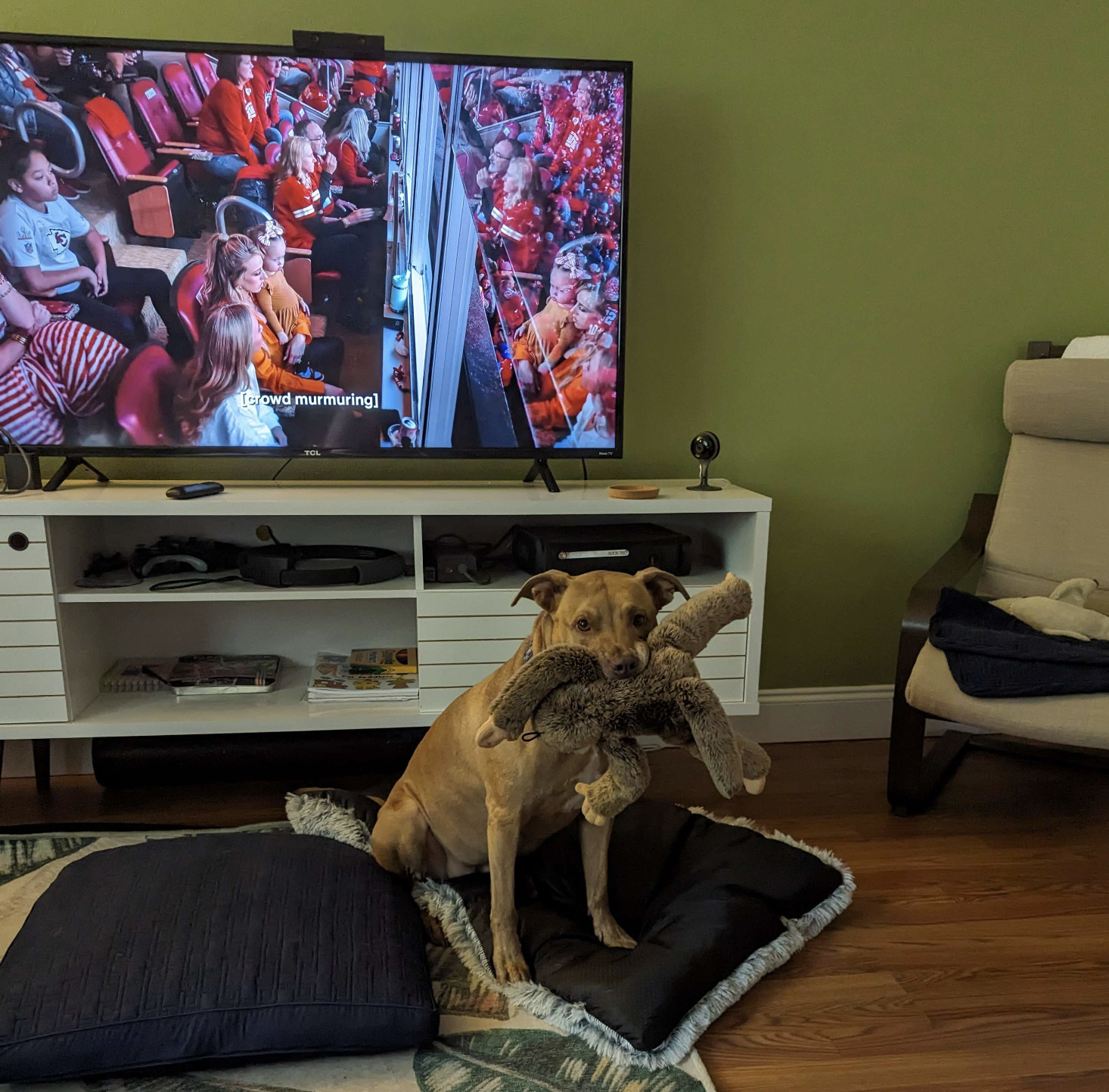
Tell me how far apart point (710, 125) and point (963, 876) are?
1978 mm

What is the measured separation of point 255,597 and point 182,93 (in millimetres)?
1171

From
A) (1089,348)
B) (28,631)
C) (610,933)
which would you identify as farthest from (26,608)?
(1089,348)

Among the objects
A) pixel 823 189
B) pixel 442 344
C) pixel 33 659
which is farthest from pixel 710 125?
pixel 33 659

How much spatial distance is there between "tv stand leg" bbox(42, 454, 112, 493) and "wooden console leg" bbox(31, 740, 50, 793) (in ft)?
2.22

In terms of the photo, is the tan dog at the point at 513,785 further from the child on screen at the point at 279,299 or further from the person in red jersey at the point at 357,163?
the person in red jersey at the point at 357,163

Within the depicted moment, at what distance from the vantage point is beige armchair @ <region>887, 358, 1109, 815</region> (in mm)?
2162

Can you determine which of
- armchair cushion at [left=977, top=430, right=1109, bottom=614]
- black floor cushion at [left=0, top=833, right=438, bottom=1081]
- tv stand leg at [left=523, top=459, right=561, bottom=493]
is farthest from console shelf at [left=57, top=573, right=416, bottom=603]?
armchair cushion at [left=977, top=430, right=1109, bottom=614]

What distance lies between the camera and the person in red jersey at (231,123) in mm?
2004

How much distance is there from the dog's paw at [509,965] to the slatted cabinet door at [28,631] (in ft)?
3.95

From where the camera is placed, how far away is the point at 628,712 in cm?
119

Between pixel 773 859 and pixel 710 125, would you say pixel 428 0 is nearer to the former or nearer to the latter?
pixel 710 125

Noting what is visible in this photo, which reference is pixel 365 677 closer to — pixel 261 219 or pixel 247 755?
pixel 247 755

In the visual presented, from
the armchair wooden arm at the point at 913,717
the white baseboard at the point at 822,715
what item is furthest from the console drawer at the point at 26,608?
the armchair wooden arm at the point at 913,717

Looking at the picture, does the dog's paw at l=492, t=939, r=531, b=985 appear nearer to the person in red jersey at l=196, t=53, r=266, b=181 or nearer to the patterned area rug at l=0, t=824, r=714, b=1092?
the patterned area rug at l=0, t=824, r=714, b=1092
